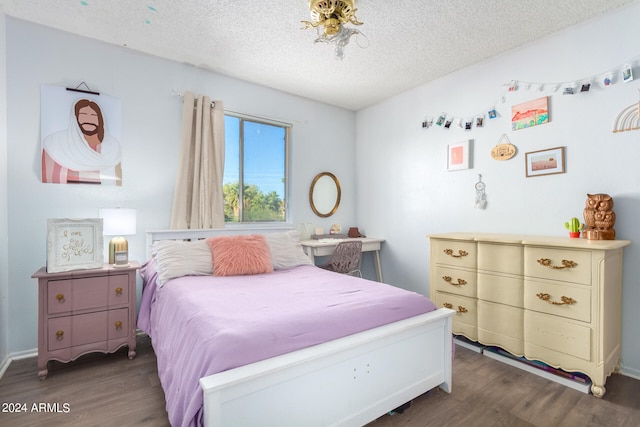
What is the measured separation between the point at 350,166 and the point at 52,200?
3.30 meters

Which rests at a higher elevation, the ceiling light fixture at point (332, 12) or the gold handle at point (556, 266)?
the ceiling light fixture at point (332, 12)

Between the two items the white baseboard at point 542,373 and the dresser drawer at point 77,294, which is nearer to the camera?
the white baseboard at point 542,373

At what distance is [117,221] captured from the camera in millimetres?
2455

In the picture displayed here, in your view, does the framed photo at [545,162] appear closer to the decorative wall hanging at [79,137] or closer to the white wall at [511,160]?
the white wall at [511,160]

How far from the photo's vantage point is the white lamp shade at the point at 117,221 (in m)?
2.42

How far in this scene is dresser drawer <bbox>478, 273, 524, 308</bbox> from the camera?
234cm

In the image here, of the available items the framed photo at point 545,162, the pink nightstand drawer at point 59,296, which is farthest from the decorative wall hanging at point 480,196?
the pink nightstand drawer at point 59,296

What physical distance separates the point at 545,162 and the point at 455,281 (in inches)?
48.5

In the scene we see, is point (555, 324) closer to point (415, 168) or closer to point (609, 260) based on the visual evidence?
point (609, 260)

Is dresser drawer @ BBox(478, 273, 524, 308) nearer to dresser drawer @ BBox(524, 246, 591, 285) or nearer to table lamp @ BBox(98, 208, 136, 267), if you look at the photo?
dresser drawer @ BBox(524, 246, 591, 285)

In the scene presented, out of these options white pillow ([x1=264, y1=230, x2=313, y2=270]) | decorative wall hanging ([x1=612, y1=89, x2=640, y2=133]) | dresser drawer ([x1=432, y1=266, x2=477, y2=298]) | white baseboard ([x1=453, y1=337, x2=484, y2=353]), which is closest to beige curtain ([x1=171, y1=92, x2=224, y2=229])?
white pillow ([x1=264, y1=230, x2=313, y2=270])

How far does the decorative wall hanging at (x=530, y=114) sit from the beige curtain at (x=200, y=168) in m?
2.77

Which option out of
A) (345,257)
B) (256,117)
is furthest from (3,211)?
(345,257)

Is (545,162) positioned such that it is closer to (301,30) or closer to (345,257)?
(345,257)
